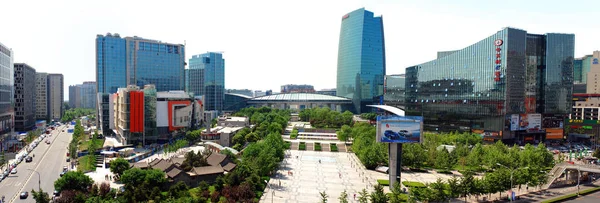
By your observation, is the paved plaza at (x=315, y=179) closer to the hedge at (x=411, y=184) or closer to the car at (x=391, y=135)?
the hedge at (x=411, y=184)

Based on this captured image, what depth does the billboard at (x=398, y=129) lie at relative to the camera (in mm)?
42906

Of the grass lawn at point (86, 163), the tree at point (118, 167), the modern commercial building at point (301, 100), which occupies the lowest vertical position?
the grass lawn at point (86, 163)

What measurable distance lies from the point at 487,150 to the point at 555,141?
4683cm

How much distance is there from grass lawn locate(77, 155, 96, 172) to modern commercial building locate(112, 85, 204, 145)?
13131 mm

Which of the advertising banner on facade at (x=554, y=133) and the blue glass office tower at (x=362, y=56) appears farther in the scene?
the blue glass office tower at (x=362, y=56)

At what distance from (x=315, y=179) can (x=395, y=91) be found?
306ft

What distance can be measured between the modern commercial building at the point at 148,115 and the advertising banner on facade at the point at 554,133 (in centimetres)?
9560

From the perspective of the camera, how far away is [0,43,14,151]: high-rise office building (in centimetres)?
8212

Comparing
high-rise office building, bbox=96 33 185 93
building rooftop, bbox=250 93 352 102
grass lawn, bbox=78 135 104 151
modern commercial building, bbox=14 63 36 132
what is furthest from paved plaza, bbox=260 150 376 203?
building rooftop, bbox=250 93 352 102

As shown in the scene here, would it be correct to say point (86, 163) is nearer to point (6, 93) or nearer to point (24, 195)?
point (24, 195)

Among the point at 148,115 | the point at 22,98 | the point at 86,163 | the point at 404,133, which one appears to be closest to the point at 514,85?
the point at 404,133

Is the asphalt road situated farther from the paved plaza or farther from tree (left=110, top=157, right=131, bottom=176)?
the paved plaza

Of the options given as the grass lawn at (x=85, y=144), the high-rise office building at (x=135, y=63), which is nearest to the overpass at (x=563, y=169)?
the grass lawn at (x=85, y=144)

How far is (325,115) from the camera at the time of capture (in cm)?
13562
